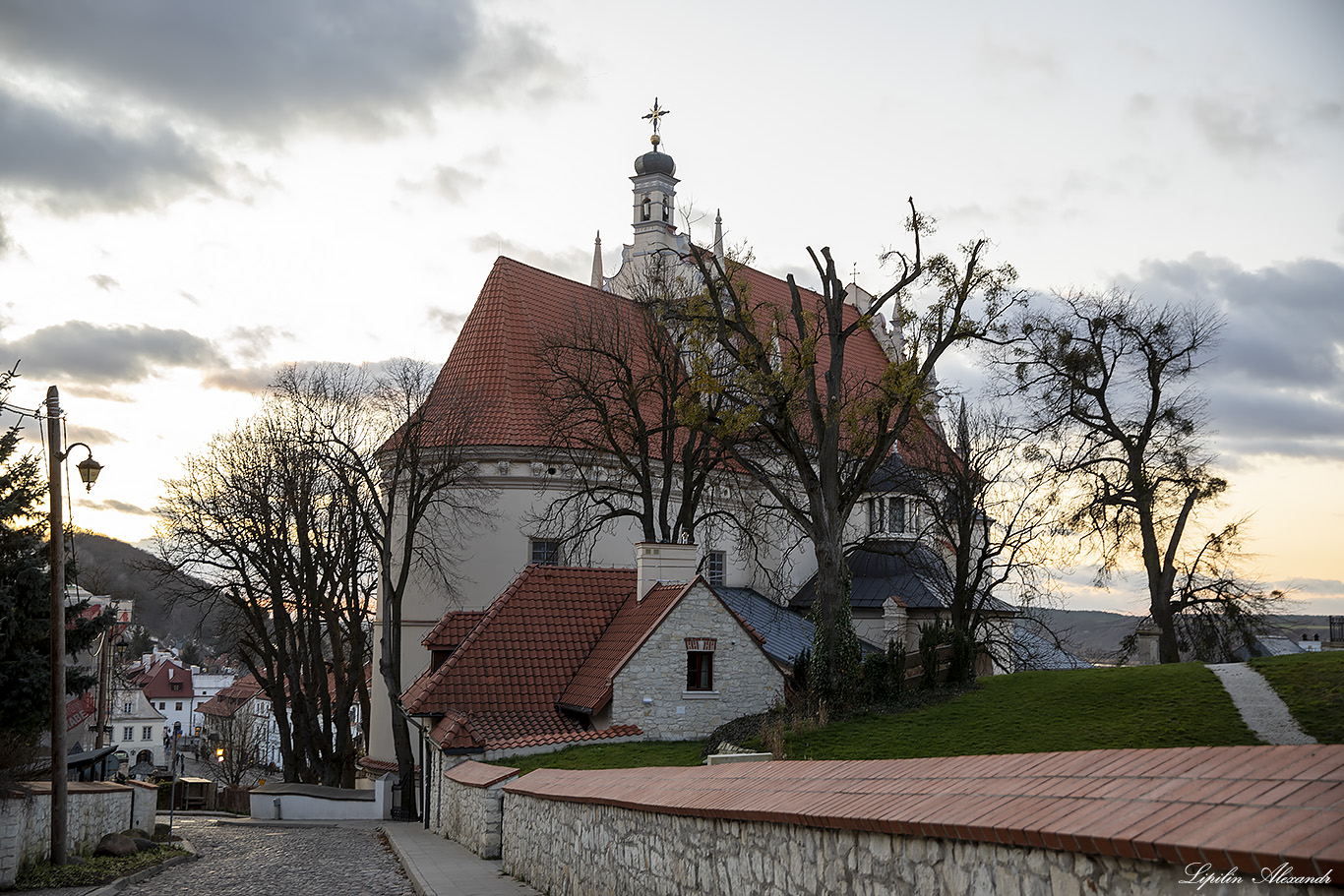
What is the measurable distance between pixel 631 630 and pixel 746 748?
512cm

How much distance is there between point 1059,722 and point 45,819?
16576mm

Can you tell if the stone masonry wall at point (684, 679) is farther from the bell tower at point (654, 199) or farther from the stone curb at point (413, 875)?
the bell tower at point (654, 199)

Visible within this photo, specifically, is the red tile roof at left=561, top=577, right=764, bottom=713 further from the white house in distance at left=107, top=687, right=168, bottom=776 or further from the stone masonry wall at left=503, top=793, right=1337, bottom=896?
the white house in distance at left=107, top=687, right=168, bottom=776

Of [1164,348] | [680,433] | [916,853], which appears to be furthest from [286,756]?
Answer: [916,853]

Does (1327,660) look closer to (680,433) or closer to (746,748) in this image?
(746,748)

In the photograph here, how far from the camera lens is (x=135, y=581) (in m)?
118

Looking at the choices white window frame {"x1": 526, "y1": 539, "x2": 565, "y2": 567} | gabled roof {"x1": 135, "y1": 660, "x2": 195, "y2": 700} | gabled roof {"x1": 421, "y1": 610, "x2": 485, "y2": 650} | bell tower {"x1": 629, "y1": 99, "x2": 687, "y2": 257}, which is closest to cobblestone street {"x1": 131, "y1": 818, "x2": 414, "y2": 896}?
gabled roof {"x1": 421, "y1": 610, "x2": 485, "y2": 650}

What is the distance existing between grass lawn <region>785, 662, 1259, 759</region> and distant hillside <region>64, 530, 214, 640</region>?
1715 cm

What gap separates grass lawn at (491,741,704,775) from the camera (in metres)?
19.2

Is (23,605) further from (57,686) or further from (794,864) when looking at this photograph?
(794,864)

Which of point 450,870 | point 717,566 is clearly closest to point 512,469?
point 717,566

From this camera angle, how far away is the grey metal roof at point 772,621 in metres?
34.7

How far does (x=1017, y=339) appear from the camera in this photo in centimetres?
2586

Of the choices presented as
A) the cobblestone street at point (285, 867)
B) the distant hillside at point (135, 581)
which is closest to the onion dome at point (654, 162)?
the distant hillside at point (135, 581)
